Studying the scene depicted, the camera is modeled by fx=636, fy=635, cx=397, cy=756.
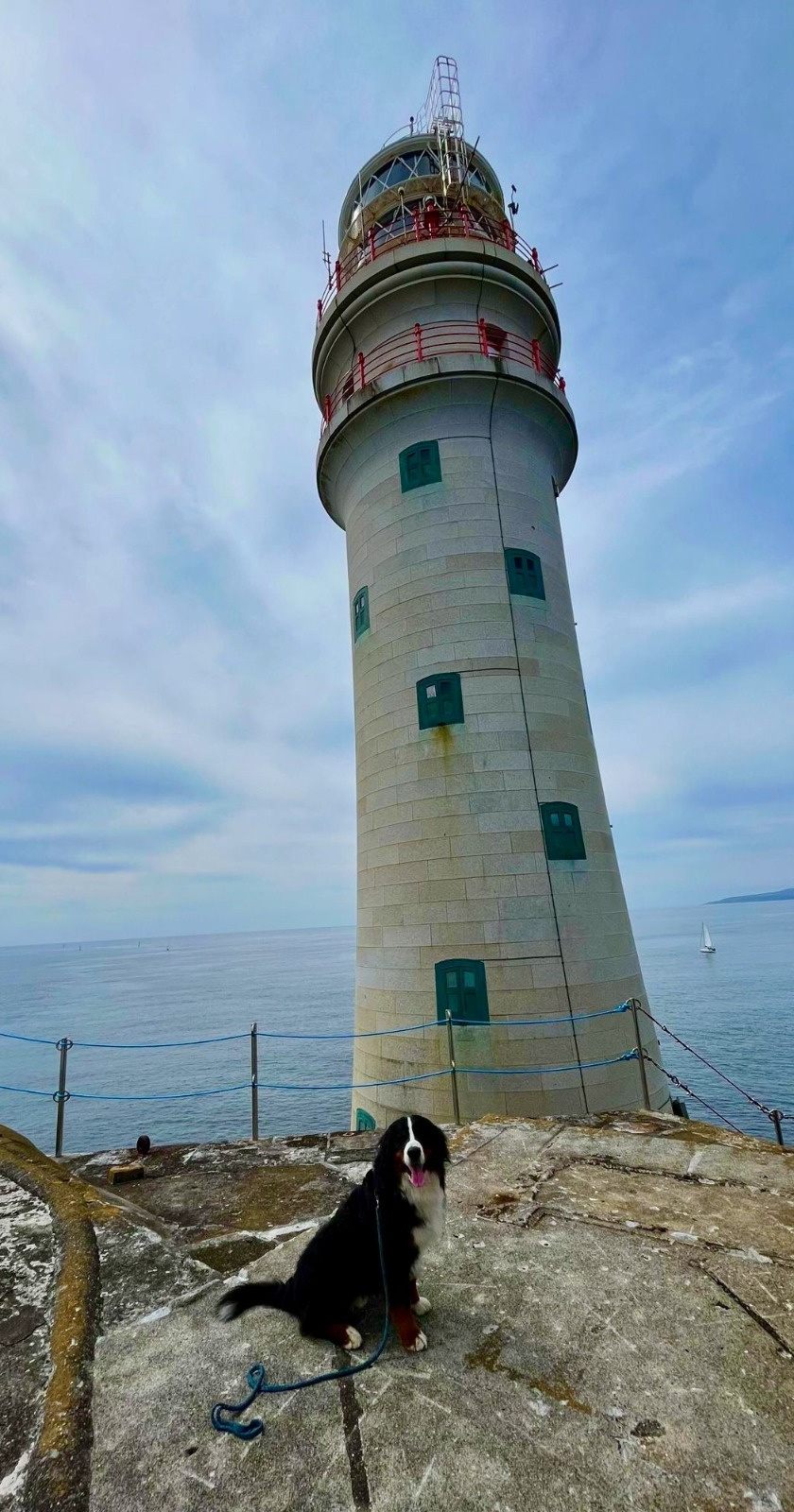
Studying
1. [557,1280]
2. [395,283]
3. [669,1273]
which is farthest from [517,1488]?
[395,283]

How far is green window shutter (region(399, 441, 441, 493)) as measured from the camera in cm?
1156

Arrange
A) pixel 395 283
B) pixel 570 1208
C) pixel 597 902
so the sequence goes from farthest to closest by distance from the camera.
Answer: pixel 395 283 → pixel 597 902 → pixel 570 1208

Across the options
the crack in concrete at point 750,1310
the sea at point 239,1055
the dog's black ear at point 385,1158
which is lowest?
the sea at point 239,1055

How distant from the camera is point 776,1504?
83.5 inches

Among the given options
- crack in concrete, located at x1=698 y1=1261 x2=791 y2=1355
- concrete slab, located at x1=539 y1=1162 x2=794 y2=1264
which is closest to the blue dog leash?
crack in concrete, located at x1=698 y1=1261 x2=791 y2=1355

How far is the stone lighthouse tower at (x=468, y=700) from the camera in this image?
927 cm

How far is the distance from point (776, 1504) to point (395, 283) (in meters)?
15.4

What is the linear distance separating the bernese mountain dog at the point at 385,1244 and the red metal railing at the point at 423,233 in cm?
1498

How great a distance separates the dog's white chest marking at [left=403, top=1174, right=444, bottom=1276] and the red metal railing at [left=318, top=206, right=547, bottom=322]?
15.1 m

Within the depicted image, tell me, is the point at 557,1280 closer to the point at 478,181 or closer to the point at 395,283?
the point at 395,283

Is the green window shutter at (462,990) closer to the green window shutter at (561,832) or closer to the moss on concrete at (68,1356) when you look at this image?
the green window shutter at (561,832)

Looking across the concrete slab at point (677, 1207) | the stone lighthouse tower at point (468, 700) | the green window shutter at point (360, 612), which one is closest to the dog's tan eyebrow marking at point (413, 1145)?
the concrete slab at point (677, 1207)

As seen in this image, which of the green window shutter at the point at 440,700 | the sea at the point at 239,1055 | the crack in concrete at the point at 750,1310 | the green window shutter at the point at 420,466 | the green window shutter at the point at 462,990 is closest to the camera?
the crack in concrete at the point at 750,1310

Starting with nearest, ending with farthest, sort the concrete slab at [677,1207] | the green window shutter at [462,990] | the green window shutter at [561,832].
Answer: the concrete slab at [677,1207]
the green window shutter at [462,990]
the green window shutter at [561,832]
